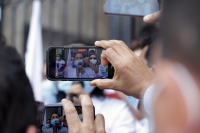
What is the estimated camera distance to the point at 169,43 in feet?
2.57

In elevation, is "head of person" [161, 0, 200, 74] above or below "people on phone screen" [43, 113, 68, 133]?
above

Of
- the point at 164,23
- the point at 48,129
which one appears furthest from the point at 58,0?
the point at 164,23

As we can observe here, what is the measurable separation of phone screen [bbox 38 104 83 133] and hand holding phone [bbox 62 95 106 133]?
6 cm

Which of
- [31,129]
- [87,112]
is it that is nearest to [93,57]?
[87,112]

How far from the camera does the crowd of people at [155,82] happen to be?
2.46 feet

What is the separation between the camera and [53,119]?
136 cm

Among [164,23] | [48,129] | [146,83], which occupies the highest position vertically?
[164,23]

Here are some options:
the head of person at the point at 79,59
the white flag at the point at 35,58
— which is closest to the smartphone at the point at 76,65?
the head of person at the point at 79,59

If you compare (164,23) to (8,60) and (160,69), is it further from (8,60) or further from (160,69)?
(8,60)

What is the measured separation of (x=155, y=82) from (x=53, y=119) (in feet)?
1.97

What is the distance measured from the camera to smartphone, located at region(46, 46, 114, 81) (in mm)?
1469

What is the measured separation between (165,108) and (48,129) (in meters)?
0.67

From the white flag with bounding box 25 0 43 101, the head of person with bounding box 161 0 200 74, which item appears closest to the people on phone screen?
the head of person with bounding box 161 0 200 74

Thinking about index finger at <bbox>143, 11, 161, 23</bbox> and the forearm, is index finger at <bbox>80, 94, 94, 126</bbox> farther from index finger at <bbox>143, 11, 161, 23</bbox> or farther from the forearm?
index finger at <bbox>143, 11, 161, 23</bbox>
